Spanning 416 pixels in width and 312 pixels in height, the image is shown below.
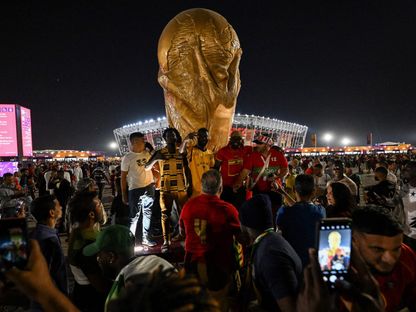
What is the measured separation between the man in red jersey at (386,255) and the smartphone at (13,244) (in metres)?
1.74

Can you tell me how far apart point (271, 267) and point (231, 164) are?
379 cm

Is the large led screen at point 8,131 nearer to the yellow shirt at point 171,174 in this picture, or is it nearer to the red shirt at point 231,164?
the yellow shirt at point 171,174

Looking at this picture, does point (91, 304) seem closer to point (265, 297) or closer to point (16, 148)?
point (265, 297)

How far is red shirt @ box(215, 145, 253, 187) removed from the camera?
5.57 metres

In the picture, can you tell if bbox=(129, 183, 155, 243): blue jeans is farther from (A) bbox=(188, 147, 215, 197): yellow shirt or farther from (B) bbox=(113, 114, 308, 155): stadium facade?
(B) bbox=(113, 114, 308, 155): stadium facade

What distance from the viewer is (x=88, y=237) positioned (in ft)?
8.28

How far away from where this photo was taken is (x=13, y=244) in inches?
46.3

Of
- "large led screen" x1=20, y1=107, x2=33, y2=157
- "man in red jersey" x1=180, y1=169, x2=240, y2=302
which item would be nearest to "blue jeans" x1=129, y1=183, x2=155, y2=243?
"man in red jersey" x1=180, y1=169, x2=240, y2=302

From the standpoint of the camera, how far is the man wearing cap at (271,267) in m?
1.71

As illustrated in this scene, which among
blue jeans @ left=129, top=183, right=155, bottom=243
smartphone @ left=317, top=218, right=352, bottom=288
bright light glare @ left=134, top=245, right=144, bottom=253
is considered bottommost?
bright light glare @ left=134, top=245, right=144, bottom=253

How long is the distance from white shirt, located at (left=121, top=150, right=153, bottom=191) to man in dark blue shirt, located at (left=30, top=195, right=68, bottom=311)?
2641mm

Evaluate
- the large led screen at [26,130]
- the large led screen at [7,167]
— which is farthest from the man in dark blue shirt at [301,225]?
the large led screen at [26,130]

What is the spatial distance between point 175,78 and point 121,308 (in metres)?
6.26

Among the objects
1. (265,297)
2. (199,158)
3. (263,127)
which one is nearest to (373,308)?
(265,297)
